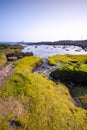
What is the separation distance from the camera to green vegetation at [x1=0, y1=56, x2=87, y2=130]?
17.9 meters

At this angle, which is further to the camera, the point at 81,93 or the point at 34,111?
the point at 81,93

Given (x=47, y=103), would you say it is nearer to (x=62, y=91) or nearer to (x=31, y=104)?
(x=31, y=104)

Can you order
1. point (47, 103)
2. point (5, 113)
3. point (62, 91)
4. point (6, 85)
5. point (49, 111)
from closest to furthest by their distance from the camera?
1. point (5, 113)
2. point (49, 111)
3. point (47, 103)
4. point (6, 85)
5. point (62, 91)

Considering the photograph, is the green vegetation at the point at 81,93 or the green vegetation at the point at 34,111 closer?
the green vegetation at the point at 34,111

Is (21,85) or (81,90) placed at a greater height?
(21,85)

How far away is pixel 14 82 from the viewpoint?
26875mm

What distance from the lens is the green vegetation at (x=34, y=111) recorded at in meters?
17.9

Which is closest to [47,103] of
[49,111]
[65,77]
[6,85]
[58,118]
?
[49,111]

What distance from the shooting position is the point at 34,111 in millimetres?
19984

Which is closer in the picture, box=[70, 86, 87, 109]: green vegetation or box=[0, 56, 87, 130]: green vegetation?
box=[0, 56, 87, 130]: green vegetation

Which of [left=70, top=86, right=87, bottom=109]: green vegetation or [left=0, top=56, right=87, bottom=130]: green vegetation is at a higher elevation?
[left=0, top=56, right=87, bottom=130]: green vegetation

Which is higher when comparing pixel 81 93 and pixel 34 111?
pixel 34 111

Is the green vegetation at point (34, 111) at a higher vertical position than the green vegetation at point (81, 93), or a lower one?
higher

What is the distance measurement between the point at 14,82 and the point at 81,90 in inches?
450
